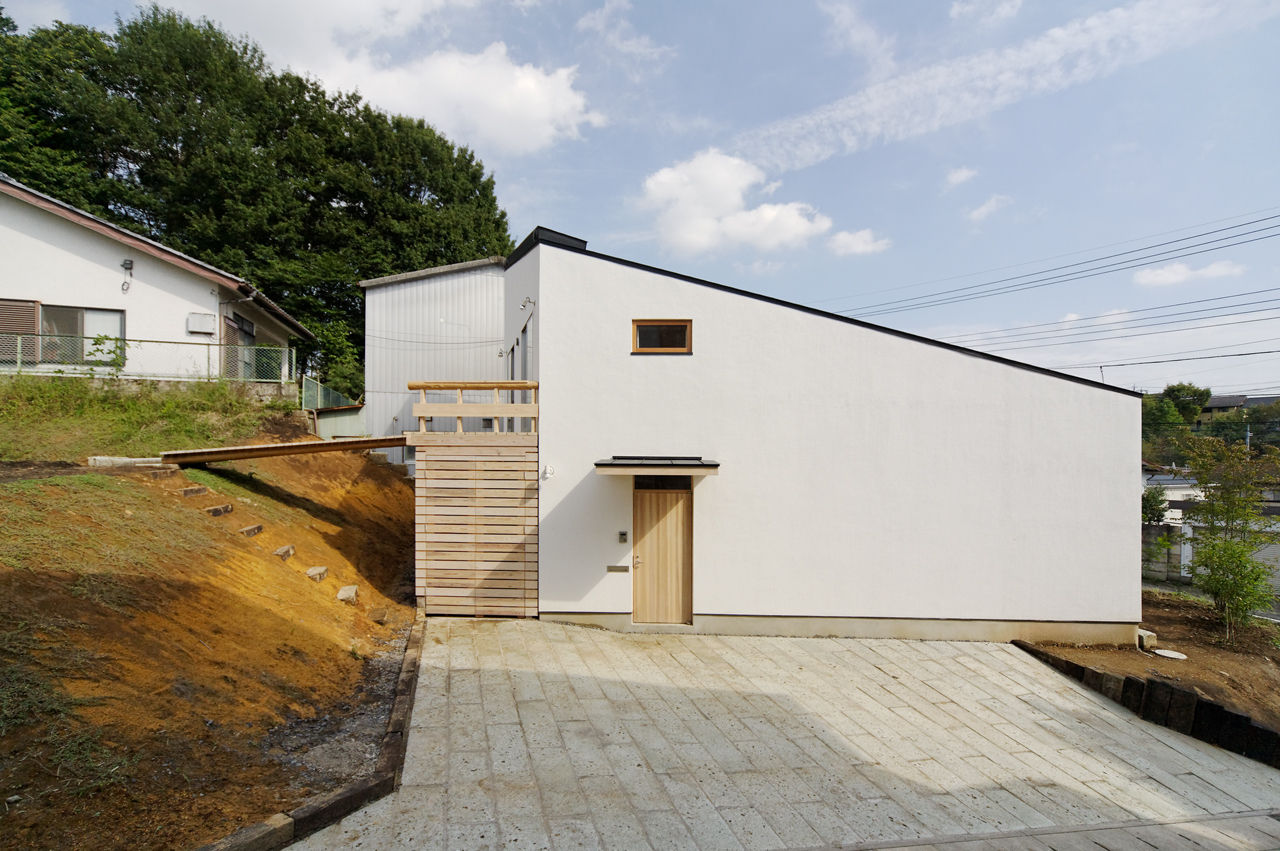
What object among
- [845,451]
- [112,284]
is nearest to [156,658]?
[845,451]

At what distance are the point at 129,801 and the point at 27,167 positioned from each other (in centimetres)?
2781

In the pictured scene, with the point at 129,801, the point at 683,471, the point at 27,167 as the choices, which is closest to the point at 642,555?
the point at 683,471

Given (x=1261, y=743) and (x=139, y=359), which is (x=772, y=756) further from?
(x=139, y=359)

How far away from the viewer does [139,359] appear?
13531mm

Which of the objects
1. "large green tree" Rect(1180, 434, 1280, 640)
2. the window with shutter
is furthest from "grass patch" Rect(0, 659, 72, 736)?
"large green tree" Rect(1180, 434, 1280, 640)

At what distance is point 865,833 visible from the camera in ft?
14.1

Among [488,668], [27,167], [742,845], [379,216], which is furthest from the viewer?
[379,216]

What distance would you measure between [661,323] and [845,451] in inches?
130

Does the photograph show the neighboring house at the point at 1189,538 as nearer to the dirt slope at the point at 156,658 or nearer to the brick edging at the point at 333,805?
the brick edging at the point at 333,805

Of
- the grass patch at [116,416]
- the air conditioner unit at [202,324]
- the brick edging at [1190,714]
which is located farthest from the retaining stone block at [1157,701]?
the air conditioner unit at [202,324]

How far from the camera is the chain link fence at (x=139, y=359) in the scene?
1276cm

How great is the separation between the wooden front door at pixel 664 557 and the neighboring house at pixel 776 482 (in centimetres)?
3

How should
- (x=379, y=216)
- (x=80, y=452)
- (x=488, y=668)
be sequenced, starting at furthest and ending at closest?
(x=379, y=216) < (x=80, y=452) < (x=488, y=668)

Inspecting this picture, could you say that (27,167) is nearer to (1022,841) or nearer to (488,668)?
(488,668)
